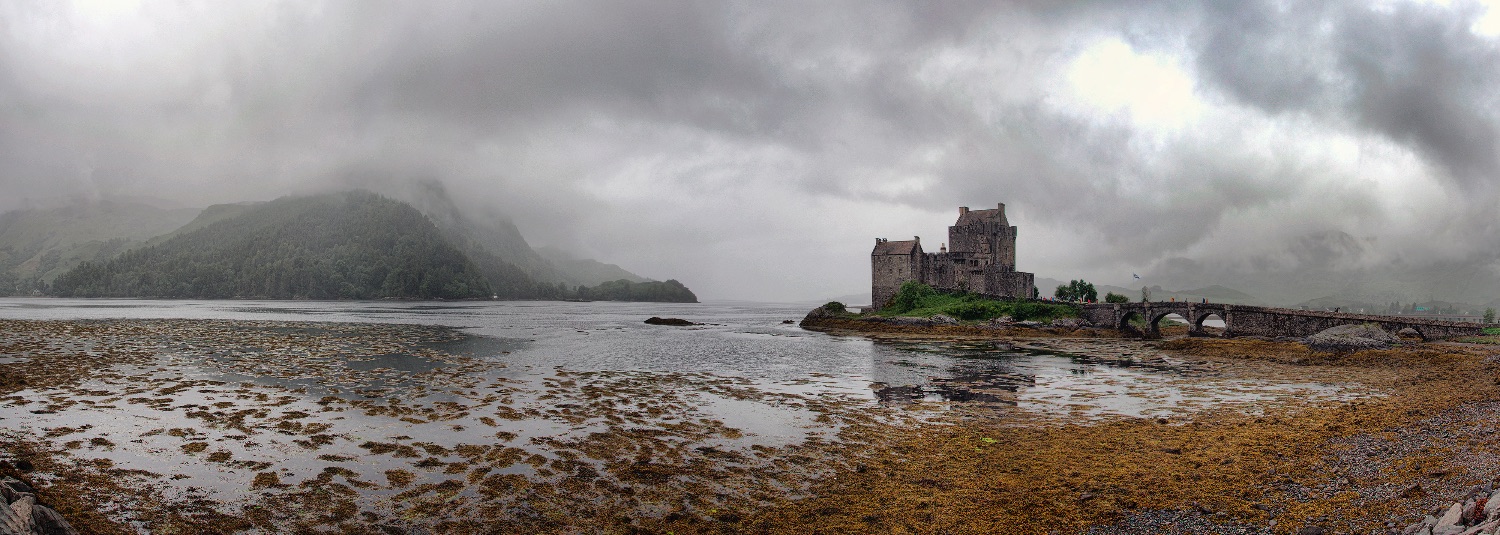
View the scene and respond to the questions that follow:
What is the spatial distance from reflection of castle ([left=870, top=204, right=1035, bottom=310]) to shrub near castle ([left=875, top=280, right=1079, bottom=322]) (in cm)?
630

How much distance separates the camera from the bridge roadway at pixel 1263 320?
62.8 metres

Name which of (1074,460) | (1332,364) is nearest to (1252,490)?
(1074,460)

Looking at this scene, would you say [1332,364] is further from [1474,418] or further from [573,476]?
[573,476]

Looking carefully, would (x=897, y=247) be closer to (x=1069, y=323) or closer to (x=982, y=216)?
(x=982, y=216)

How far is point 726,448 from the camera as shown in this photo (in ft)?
59.4

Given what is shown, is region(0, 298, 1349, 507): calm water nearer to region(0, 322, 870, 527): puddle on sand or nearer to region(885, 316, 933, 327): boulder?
region(0, 322, 870, 527): puddle on sand

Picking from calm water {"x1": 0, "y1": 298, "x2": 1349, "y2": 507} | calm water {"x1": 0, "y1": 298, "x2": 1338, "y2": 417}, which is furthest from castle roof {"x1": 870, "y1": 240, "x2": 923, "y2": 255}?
calm water {"x1": 0, "y1": 298, "x2": 1349, "y2": 507}

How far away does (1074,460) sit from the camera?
1627 centimetres

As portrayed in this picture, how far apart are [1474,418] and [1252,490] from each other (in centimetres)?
A: 1242

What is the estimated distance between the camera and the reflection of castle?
10569 centimetres

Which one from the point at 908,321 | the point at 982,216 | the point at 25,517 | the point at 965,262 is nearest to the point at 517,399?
the point at 25,517

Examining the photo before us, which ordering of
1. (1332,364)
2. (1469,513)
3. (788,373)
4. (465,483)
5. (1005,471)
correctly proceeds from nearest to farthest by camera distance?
(1469,513) < (465,483) < (1005,471) < (788,373) < (1332,364)

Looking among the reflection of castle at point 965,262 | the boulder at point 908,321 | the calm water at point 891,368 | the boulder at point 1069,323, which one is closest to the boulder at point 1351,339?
the calm water at point 891,368

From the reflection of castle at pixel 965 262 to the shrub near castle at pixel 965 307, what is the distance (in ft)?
20.7
